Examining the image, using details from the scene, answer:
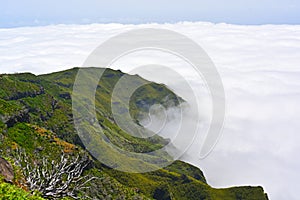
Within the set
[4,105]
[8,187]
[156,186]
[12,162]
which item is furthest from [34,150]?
[8,187]

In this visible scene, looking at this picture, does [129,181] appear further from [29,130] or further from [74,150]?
[29,130]

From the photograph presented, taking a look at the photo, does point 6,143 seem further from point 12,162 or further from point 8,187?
point 8,187

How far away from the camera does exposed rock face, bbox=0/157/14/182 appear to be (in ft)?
80.6

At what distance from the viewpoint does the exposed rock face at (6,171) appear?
24.6m

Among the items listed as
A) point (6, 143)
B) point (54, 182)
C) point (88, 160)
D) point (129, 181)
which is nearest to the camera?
point (54, 182)

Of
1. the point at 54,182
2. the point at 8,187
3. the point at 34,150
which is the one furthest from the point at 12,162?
the point at 34,150

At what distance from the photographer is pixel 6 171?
25.6m

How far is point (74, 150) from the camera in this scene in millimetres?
152875

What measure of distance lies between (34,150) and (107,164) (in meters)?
61.4

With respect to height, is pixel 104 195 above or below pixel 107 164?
above

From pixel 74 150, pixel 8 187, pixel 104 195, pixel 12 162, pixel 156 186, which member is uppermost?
pixel 8 187

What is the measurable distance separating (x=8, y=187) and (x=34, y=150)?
129455 mm

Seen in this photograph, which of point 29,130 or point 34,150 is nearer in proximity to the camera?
point 34,150

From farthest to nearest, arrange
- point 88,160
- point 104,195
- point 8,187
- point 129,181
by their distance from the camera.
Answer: point 129,181 → point 88,160 → point 104,195 → point 8,187
